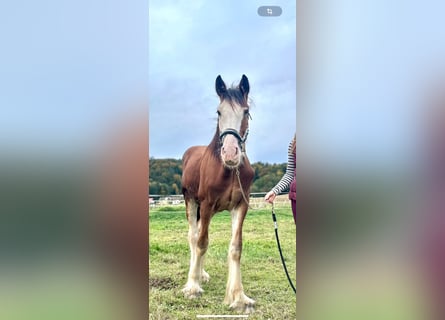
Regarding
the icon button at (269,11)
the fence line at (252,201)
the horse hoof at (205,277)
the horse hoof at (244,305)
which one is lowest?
the horse hoof at (244,305)

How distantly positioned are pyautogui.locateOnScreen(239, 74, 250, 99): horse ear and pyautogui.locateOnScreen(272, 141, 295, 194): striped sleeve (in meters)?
0.24

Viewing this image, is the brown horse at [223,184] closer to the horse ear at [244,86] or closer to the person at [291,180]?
the horse ear at [244,86]

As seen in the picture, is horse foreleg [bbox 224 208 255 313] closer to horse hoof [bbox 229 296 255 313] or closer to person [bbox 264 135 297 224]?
horse hoof [bbox 229 296 255 313]

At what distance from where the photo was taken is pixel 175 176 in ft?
4.43

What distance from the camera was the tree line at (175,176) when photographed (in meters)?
1.33

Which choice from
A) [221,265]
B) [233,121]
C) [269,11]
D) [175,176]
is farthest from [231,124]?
[221,265]

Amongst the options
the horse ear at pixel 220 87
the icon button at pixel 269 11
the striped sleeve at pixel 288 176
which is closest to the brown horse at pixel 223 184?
the horse ear at pixel 220 87

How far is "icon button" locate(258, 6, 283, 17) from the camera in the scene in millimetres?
1312

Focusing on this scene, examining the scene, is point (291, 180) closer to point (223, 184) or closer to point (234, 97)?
point (223, 184)

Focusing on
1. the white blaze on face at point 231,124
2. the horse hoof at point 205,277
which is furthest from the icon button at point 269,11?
the horse hoof at point 205,277

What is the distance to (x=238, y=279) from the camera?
54.2 inches

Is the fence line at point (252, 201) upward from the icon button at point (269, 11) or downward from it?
downward
